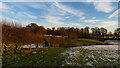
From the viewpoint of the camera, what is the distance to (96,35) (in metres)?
44.5

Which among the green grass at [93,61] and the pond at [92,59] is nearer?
the green grass at [93,61]

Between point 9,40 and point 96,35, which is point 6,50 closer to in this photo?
point 9,40

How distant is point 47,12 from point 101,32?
47.3 meters

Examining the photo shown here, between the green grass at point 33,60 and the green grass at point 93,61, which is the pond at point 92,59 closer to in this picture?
the green grass at point 93,61

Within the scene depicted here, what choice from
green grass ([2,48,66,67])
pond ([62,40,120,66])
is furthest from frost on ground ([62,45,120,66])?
green grass ([2,48,66,67])

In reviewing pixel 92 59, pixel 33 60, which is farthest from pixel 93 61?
pixel 33 60

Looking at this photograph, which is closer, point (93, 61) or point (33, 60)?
point (93, 61)

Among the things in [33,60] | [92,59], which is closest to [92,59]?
[92,59]

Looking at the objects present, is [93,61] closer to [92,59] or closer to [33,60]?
[92,59]

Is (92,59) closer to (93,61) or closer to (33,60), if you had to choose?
(93,61)

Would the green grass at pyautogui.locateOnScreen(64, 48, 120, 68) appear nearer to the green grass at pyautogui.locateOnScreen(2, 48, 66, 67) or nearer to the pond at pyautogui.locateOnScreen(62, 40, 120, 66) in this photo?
the pond at pyautogui.locateOnScreen(62, 40, 120, 66)

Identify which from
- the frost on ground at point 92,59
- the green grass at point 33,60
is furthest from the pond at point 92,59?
the green grass at point 33,60

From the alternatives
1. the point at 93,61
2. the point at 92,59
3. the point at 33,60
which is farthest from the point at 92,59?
the point at 33,60

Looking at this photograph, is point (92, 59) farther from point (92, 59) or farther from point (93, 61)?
point (93, 61)
